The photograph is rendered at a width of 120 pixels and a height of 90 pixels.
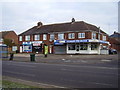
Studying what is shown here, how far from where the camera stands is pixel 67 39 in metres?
47.3

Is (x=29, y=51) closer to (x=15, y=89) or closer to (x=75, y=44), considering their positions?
(x=75, y=44)

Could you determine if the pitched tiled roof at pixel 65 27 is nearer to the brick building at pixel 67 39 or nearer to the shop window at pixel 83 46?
the brick building at pixel 67 39

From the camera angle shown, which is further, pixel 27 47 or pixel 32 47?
pixel 27 47

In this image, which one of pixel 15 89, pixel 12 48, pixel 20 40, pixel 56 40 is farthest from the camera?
pixel 12 48

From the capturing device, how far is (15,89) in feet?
21.9

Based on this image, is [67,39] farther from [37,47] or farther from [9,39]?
[9,39]

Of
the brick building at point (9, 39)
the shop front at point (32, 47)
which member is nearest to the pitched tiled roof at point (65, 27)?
the shop front at point (32, 47)

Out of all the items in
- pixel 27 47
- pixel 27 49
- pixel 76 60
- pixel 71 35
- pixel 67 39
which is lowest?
pixel 76 60

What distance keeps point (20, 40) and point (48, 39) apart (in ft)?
34.6

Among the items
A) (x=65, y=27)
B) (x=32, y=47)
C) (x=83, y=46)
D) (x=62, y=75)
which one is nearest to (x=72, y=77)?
(x=62, y=75)

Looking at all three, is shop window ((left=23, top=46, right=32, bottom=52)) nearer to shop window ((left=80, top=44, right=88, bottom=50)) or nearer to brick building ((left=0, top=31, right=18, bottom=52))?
brick building ((left=0, top=31, right=18, bottom=52))

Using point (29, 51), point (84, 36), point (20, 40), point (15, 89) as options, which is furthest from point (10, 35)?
point (15, 89)

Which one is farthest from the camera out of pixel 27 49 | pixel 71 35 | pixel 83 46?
pixel 27 49

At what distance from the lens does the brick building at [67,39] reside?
1764 inches
